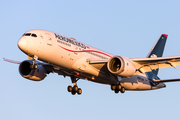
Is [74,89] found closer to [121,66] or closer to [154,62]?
[121,66]

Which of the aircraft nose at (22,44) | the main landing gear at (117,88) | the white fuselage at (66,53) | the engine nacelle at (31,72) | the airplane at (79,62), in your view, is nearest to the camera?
the aircraft nose at (22,44)

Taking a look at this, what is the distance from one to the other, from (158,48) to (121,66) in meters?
16.6

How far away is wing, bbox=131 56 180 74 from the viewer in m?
32.7

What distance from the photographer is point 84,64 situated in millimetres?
33000

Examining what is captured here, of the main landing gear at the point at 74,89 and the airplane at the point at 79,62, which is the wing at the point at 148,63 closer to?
the airplane at the point at 79,62

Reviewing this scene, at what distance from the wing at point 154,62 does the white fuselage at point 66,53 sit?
326cm

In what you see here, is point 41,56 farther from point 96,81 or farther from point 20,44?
point 96,81

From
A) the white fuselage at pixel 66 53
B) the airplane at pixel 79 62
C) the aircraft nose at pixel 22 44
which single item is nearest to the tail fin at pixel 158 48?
the airplane at pixel 79 62

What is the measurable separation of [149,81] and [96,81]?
8190mm

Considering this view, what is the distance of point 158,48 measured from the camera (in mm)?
47094

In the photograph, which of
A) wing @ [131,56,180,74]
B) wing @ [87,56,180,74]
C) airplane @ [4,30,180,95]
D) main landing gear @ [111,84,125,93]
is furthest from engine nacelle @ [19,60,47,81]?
wing @ [131,56,180,74]

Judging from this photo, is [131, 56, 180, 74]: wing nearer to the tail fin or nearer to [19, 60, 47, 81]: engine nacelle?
the tail fin

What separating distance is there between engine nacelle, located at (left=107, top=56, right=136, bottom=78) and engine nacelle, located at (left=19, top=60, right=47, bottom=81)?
368 inches

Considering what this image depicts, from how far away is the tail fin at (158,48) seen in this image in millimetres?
46031
